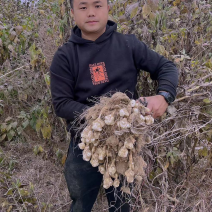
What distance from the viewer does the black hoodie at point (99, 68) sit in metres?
1.28

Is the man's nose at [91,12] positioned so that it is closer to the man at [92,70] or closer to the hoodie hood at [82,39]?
the man at [92,70]

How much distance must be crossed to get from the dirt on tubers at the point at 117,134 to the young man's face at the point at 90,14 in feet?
1.47

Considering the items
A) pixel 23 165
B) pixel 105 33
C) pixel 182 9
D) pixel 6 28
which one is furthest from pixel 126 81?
pixel 6 28

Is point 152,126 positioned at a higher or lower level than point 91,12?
lower

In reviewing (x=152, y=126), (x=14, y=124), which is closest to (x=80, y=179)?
(x=152, y=126)

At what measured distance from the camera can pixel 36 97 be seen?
93.7 inches

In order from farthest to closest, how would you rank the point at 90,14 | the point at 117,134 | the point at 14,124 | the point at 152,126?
the point at 14,124, the point at 90,14, the point at 152,126, the point at 117,134

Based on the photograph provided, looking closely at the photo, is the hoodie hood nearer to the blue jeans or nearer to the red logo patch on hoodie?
the red logo patch on hoodie

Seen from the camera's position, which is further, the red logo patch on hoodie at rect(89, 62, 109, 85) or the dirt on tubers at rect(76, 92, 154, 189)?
the red logo patch on hoodie at rect(89, 62, 109, 85)

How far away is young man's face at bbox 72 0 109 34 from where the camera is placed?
1247 mm

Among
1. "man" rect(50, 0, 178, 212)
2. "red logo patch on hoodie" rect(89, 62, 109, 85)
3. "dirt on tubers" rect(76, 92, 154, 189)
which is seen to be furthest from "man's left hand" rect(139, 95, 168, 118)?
"red logo patch on hoodie" rect(89, 62, 109, 85)

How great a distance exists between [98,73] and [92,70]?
0.04 meters

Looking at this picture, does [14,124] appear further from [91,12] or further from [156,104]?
[156,104]

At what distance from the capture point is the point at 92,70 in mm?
1319
